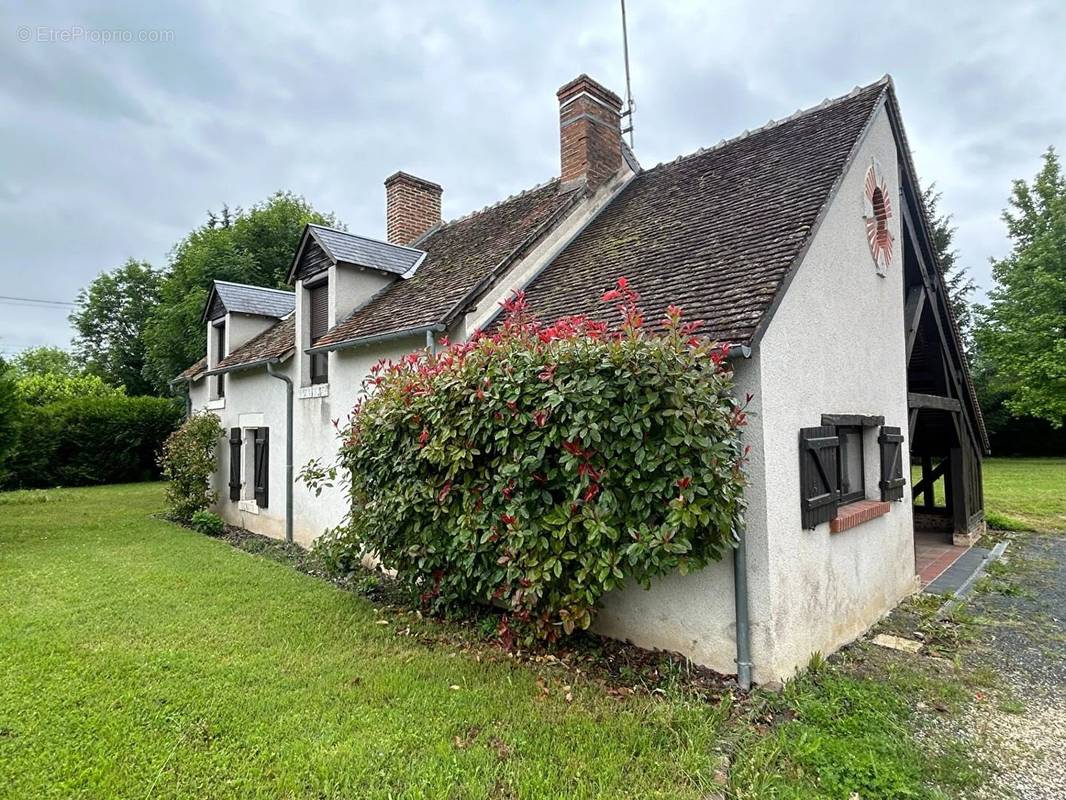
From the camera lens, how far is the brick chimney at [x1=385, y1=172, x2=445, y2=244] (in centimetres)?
1309

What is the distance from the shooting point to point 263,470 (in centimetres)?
1093

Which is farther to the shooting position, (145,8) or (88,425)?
(88,425)

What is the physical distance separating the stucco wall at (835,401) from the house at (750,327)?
29 millimetres

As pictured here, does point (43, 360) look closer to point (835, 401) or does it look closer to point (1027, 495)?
point (835, 401)

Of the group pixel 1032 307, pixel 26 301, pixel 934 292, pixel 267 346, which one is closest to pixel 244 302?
pixel 267 346

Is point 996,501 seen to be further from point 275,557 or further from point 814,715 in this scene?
point 275,557

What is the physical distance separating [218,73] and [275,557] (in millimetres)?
8425

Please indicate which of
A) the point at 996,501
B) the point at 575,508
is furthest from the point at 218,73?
the point at 996,501

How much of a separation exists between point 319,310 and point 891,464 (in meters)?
9.36

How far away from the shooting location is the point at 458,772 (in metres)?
3.08

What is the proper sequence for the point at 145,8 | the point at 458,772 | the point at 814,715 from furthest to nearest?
the point at 145,8
the point at 814,715
the point at 458,772

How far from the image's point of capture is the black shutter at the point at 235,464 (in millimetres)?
11914

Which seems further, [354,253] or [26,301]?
[26,301]

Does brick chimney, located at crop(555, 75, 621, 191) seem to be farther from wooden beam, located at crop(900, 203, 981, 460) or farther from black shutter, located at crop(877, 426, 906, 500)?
black shutter, located at crop(877, 426, 906, 500)
